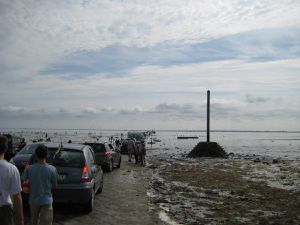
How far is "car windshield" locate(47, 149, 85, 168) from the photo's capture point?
9.73 m

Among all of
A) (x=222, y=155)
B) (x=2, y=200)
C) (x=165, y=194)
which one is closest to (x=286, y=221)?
(x=165, y=194)

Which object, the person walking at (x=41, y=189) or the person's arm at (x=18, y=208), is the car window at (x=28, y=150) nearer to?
the person walking at (x=41, y=189)

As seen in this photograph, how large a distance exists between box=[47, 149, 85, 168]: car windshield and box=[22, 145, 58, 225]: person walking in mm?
3396

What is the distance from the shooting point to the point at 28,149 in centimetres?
1342

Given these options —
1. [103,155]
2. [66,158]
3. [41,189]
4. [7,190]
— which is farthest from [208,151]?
[7,190]

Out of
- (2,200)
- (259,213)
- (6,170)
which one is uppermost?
(6,170)

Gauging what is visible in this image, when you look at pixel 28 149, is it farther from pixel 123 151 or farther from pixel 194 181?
pixel 123 151

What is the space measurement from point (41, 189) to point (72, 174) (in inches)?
130

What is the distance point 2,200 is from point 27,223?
4063 mm

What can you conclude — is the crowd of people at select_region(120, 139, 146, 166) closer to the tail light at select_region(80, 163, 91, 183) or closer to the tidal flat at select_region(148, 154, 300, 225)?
the tidal flat at select_region(148, 154, 300, 225)

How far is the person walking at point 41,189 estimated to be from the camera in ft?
20.3

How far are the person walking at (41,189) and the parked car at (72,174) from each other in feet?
9.84

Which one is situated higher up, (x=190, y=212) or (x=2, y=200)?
(x=2, y=200)

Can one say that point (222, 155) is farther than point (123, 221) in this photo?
Yes
